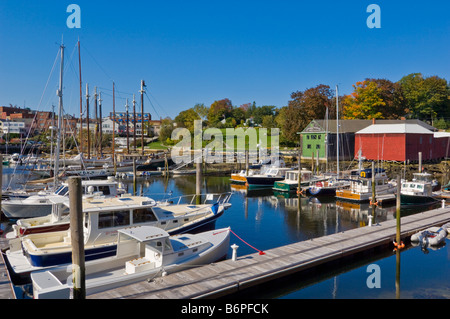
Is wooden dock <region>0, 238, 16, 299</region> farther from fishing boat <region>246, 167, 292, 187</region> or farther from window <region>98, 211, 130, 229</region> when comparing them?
fishing boat <region>246, 167, 292, 187</region>

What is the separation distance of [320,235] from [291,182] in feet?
54.7

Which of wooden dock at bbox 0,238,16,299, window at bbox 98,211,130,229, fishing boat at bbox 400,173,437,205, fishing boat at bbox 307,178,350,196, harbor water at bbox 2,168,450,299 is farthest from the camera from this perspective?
fishing boat at bbox 307,178,350,196

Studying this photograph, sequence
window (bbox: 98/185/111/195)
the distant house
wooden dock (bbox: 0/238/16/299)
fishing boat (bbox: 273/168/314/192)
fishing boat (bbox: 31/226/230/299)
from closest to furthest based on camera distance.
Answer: wooden dock (bbox: 0/238/16/299) < fishing boat (bbox: 31/226/230/299) < window (bbox: 98/185/111/195) < fishing boat (bbox: 273/168/314/192) < the distant house

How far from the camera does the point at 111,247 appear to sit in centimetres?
1418

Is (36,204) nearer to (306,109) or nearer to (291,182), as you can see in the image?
(291,182)

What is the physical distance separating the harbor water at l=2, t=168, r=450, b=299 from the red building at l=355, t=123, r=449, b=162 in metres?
26.5

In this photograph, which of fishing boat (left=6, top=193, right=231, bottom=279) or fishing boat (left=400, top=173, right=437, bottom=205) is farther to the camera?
fishing boat (left=400, top=173, right=437, bottom=205)

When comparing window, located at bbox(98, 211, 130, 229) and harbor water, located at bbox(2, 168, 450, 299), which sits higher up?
window, located at bbox(98, 211, 130, 229)

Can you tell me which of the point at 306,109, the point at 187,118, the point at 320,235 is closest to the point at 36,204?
the point at 320,235

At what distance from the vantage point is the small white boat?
18.1m

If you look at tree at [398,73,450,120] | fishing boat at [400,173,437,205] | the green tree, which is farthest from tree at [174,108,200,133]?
fishing boat at [400,173,437,205]

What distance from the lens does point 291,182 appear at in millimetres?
37906

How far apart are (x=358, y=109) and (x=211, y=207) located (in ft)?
209
